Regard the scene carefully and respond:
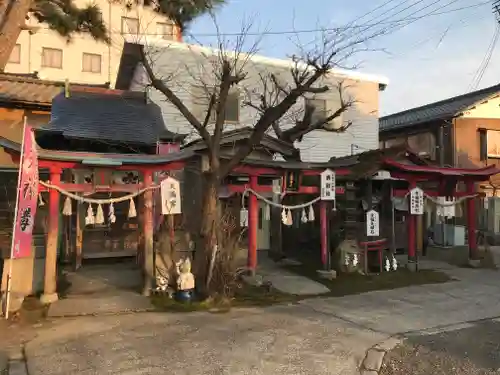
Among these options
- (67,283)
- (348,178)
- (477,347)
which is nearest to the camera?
(477,347)

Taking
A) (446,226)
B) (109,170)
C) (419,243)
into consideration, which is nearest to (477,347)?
(109,170)

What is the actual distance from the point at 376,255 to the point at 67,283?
29.2 feet

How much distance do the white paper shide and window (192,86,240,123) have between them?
268 inches

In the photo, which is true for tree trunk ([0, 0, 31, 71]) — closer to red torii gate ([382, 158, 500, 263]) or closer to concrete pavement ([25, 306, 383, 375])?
concrete pavement ([25, 306, 383, 375])

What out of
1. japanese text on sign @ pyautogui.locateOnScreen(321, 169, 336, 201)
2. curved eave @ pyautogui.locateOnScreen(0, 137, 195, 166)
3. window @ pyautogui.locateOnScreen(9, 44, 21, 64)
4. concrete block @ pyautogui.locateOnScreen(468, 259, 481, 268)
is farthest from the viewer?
window @ pyautogui.locateOnScreen(9, 44, 21, 64)

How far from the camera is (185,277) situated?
958 centimetres

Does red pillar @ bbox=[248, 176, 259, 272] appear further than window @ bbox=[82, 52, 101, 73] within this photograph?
No

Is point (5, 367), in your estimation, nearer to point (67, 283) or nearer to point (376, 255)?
point (67, 283)

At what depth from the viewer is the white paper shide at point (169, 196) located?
1005cm

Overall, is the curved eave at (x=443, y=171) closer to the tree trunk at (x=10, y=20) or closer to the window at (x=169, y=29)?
the window at (x=169, y=29)

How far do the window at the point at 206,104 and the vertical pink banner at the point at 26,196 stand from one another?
341 inches

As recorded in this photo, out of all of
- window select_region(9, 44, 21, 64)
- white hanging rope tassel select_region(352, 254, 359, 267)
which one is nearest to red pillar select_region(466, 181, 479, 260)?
white hanging rope tassel select_region(352, 254, 359, 267)

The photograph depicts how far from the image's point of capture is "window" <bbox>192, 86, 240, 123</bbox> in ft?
55.3

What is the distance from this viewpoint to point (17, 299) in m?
8.86
